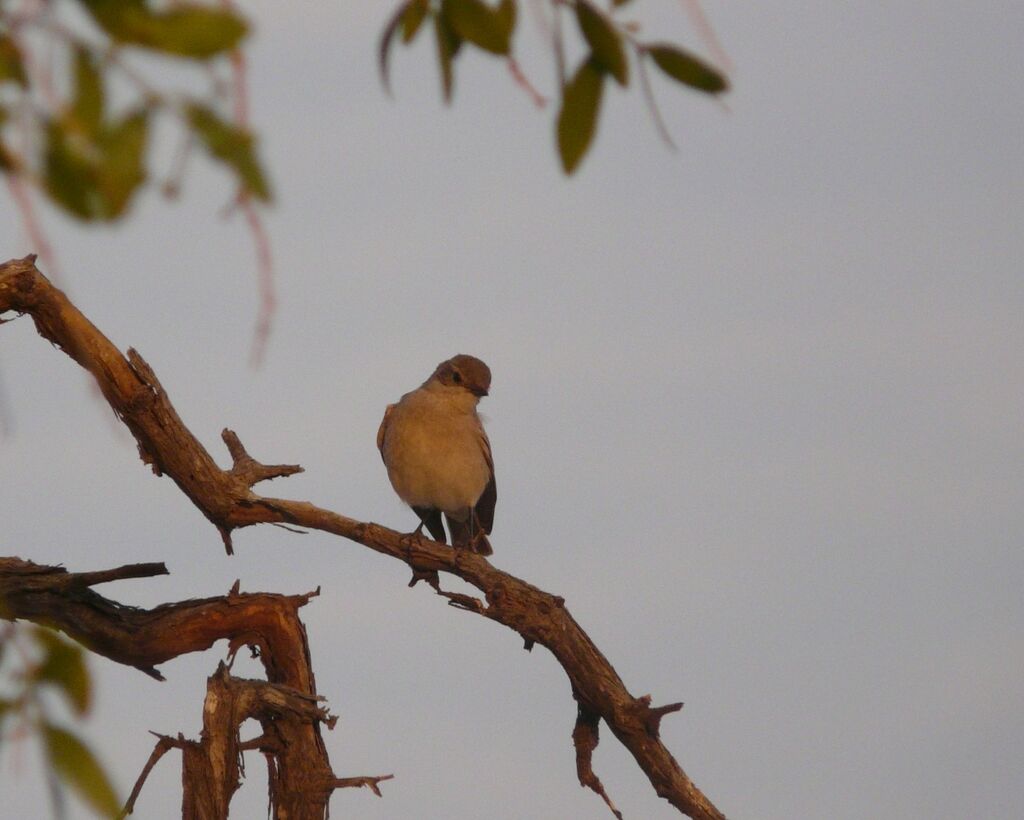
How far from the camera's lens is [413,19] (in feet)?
8.38

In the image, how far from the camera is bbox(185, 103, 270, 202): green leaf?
1523 mm

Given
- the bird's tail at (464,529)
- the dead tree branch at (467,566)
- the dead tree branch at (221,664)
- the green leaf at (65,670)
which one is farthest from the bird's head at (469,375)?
the green leaf at (65,670)

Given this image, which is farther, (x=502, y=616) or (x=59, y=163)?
(x=502, y=616)

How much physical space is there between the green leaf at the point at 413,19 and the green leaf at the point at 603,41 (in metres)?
0.51

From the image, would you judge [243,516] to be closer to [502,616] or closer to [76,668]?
[502,616]

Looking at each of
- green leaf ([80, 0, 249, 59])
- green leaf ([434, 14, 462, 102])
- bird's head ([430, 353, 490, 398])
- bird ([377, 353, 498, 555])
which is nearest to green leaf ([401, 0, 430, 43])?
green leaf ([434, 14, 462, 102])

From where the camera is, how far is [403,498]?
10.1 m

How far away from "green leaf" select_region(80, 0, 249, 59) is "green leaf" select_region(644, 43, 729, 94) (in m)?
0.71

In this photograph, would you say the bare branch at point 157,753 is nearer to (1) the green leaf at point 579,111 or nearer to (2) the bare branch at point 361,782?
(2) the bare branch at point 361,782

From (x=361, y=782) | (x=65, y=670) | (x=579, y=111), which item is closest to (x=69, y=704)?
(x=65, y=670)

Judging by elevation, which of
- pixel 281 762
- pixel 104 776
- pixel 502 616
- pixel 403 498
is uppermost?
pixel 403 498

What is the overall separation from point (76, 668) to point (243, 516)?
605 centimetres

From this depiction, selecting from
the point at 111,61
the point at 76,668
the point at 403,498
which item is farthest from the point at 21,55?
the point at 403,498

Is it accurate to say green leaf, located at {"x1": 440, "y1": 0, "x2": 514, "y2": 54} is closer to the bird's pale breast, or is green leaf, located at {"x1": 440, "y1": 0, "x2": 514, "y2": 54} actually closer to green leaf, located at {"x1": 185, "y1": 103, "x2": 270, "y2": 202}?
green leaf, located at {"x1": 185, "y1": 103, "x2": 270, "y2": 202}
